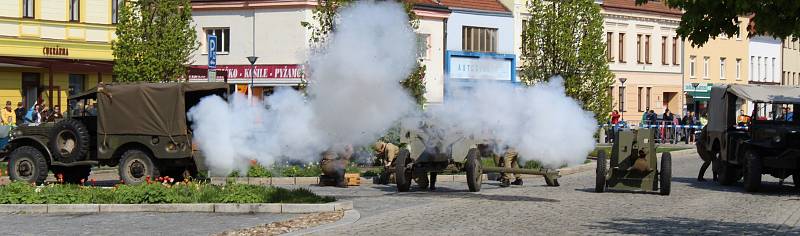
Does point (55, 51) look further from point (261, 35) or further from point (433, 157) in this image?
point (433, 157)

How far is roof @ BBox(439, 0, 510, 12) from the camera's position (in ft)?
201

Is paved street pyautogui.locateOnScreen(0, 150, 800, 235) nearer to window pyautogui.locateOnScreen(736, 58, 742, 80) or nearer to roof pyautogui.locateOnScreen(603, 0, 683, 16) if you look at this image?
roof pyautogui.locateOnScreen(603, 0, 683, 16)

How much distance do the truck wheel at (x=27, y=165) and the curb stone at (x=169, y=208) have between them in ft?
20.9

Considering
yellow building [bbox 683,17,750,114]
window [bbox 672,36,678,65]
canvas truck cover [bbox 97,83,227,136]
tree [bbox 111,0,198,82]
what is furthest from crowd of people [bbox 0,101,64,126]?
window [bbox 672,36,678,65]

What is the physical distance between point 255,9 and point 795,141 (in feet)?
108

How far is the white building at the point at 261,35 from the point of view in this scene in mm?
53812

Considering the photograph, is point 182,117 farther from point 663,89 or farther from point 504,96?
point 663,89

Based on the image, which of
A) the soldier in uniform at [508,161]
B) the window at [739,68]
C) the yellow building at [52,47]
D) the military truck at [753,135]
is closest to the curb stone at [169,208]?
the soldier in uniform at [508,161]

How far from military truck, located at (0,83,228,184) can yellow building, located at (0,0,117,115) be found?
18.3 meters

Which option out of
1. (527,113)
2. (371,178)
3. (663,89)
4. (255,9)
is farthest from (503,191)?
(663,89)

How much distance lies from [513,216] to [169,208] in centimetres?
534

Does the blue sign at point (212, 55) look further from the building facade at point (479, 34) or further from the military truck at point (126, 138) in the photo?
the building facade at point (479, 34)

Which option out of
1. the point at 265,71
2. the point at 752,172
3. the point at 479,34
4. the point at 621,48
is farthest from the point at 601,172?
the point at 621,48

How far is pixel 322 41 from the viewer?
3234cm
